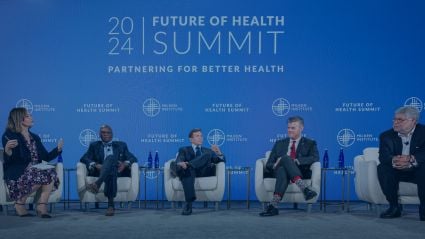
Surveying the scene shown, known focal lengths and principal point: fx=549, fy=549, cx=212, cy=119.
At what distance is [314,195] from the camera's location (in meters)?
5.44

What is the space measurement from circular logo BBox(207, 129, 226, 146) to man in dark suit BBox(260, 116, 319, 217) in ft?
4.43

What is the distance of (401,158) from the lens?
5203 millimetres

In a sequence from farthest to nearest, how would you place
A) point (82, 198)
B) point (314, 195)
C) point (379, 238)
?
point (82, 198) → point (314, 195) → point (379, 238)

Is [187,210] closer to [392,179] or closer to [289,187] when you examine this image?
[289,187]

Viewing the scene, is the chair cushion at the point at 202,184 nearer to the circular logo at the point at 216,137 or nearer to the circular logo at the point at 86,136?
the circular logo at the point at 216,137

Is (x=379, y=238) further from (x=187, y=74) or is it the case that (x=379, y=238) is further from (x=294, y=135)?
(x=187, y=74)

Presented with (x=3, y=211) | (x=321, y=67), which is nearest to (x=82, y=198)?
(x=3, y=211)

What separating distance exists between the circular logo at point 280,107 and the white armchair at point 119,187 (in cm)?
219

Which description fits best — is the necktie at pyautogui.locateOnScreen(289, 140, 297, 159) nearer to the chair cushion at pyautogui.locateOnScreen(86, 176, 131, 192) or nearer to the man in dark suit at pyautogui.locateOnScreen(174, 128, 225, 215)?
the man in dark suit at pyautogui.locateOnScreen(174, 128, 225, 215)

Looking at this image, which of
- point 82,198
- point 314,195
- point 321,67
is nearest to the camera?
point 314,195

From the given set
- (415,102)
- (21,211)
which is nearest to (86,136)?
(21,211)

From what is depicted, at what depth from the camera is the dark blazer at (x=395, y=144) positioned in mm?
5355

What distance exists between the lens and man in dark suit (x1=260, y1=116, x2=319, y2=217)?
5.52m

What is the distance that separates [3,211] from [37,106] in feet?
6.05
